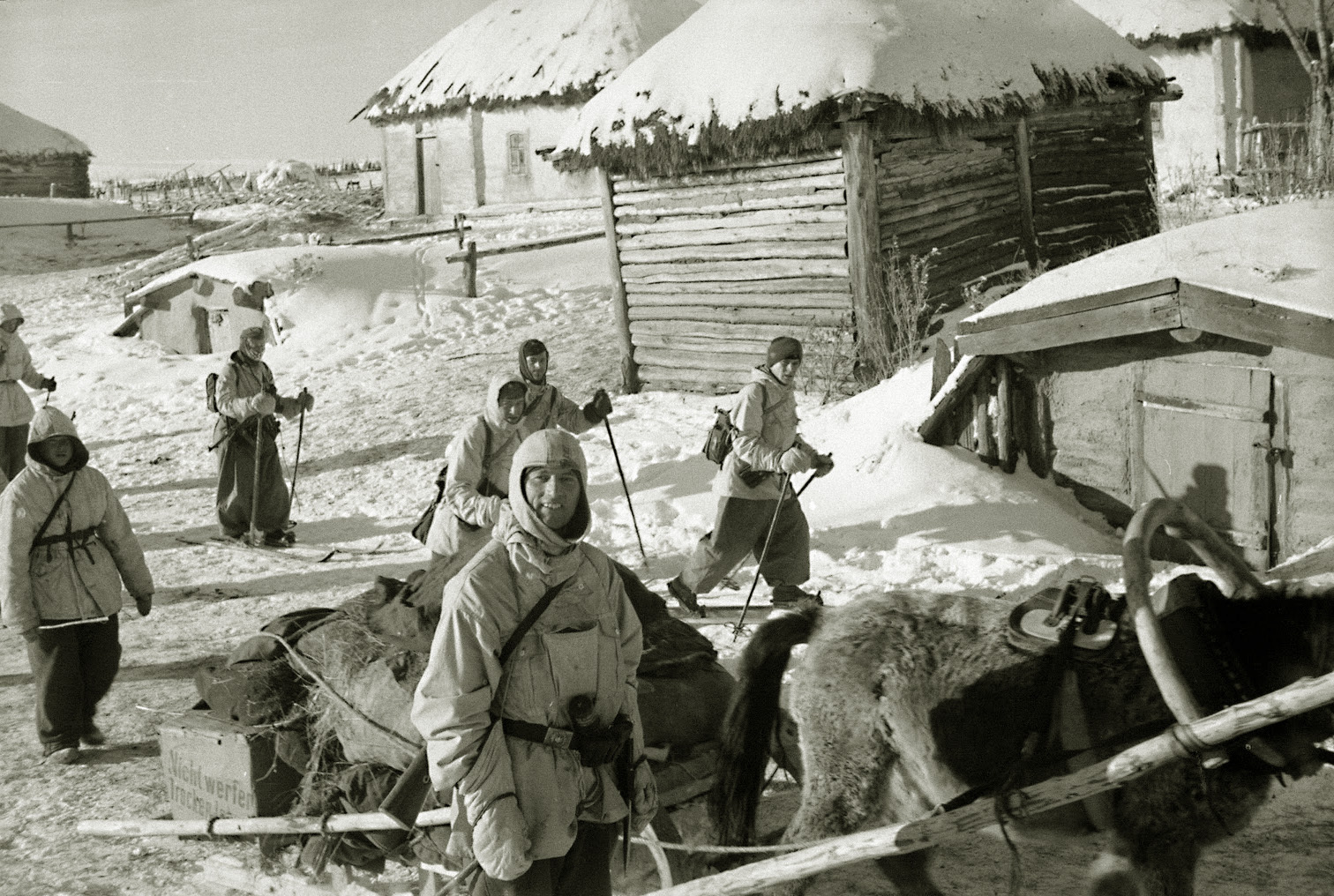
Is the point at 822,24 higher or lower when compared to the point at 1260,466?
higher

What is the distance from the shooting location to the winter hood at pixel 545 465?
341 centimetres

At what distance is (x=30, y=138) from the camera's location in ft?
135

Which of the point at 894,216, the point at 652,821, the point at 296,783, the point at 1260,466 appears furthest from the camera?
the point at 894,216

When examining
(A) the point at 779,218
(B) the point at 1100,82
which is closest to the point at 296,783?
(A) the point at 779,218

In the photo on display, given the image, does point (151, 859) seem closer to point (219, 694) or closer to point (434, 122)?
point (219, 694)

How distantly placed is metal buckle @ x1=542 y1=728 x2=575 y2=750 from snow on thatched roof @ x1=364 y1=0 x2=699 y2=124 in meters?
25.6

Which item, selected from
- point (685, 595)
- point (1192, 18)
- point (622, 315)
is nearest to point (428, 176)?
point (1192, 18)

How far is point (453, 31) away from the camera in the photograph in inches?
1276

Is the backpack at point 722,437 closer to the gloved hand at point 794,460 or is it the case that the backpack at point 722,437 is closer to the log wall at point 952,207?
the gloved hand at point 794,460

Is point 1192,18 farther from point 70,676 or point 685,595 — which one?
point 70,676

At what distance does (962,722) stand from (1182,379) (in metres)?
5.41

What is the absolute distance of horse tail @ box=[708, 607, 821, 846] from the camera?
4.39 meters

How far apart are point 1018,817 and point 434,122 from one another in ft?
95.7

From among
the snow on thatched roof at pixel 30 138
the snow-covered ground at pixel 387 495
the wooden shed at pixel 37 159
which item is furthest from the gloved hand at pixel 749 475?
the snow on thatched roof at pixel 30 138
